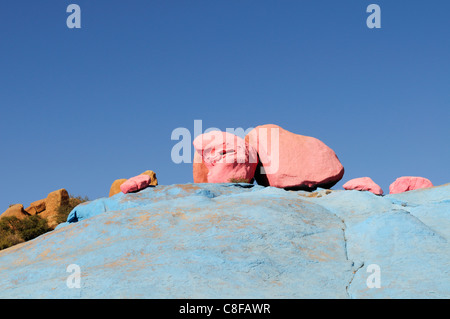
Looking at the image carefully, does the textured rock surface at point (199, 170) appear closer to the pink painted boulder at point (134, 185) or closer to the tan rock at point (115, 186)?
the pink painted boulder at point (134, 185)

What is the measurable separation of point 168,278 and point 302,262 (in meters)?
2.45

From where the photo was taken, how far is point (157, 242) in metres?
9.66

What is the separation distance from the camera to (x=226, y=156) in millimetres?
23594

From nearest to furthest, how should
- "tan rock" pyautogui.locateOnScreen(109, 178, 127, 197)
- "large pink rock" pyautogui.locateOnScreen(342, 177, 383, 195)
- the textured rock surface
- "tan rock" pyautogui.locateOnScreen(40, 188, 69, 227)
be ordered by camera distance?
"large pink rock" pyautogui.locateOnScreen(342, 177, 383, 195) < the textured rock surface < "tan rock" pyautogui.locateOnScreen(109, 178, 127, 197) < "tan rock" pyautogui.locateOnScreen(40, 188, 69, 227)

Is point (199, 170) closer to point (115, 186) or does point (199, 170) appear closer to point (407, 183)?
point (407, 183)

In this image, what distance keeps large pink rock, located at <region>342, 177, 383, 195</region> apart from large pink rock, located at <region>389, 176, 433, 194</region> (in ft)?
6.02

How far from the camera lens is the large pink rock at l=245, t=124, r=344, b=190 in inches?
938

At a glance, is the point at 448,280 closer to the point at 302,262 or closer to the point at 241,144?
the point at 302,262

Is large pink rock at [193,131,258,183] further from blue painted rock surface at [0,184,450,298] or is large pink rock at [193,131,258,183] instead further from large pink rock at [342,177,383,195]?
blue painted rock surface at [0,184,450,298]

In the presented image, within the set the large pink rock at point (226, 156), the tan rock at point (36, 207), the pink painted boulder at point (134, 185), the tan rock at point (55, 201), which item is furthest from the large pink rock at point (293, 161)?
the tan rock at point (36, 207)

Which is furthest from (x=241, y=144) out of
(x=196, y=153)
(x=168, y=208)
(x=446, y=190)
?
(x=168, y=208)

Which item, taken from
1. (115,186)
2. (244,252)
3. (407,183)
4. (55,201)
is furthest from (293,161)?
(55,201)

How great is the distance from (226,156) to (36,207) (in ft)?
65.8

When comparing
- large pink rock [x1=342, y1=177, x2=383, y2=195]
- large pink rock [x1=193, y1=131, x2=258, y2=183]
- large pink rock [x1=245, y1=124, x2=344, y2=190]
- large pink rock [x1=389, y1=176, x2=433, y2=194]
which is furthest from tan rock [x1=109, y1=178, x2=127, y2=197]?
large pink rock [x1=389, y1=176, x2=433, y2=194]
